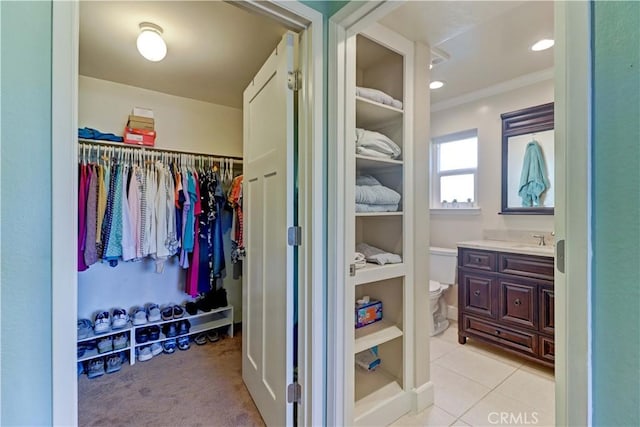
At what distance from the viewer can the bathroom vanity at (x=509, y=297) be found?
2.03 metres

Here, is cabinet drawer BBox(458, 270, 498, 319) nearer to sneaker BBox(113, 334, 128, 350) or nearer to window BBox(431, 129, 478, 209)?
window BBox(431, 129, 478, 209)

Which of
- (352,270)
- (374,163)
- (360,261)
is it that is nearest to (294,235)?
(352,270)

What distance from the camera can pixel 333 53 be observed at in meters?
1.25

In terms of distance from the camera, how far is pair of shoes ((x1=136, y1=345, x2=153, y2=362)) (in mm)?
2254

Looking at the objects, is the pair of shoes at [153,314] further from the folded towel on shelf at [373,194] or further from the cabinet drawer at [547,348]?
the cabinet drawer at [547,348]

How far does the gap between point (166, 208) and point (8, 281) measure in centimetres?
169

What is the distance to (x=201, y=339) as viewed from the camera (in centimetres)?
256

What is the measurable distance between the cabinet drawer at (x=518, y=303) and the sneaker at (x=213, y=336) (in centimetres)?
237

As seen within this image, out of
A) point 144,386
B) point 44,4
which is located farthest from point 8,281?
point 144,386

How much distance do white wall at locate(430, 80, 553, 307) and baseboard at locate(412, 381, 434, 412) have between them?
1490mm

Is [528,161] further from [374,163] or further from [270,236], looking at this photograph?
[270,236]

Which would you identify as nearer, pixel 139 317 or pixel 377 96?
pixel 377 96

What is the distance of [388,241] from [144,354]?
207cm

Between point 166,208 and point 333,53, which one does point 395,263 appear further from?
point 166,208
